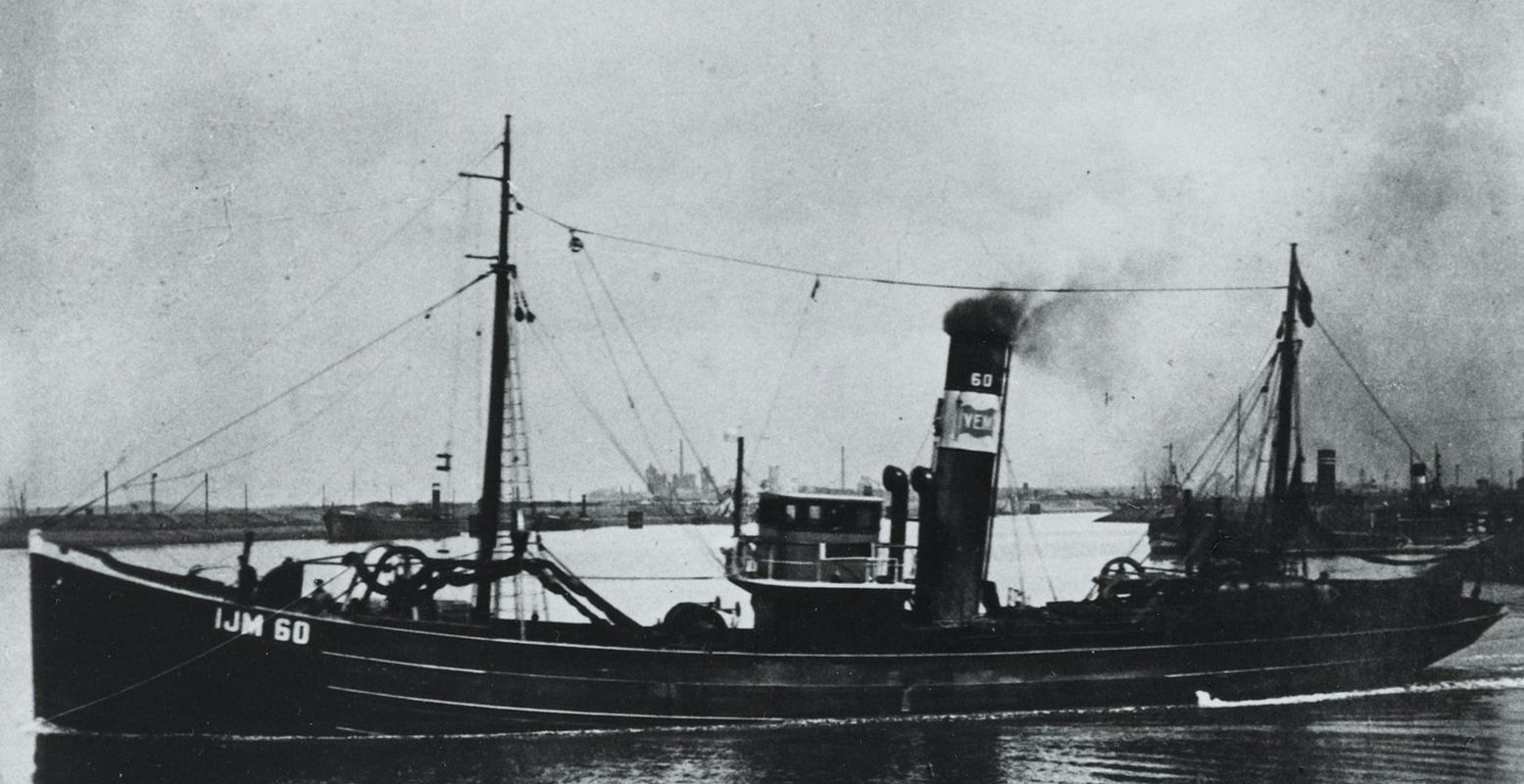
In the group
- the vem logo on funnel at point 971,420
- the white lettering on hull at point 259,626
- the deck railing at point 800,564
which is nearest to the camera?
the white lettering on hull at point 259,626

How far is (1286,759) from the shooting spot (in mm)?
13898

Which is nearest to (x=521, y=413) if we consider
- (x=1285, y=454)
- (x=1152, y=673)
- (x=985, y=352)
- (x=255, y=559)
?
(x=985, y=352)

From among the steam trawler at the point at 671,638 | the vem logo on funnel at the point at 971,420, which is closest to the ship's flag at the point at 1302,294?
the steam trawler at the point at 671,638

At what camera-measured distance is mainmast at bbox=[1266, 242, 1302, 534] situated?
Result: 21094mm

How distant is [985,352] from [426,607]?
8.68m

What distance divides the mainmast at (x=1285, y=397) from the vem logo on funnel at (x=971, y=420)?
8.66 m

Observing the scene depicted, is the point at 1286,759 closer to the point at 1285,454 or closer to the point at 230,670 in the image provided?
the point at 1285,454

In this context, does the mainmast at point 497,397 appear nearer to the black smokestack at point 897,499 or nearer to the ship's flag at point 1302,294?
the black smokestack at point 897,499

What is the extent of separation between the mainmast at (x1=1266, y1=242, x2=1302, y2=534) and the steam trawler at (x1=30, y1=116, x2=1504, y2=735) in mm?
4731

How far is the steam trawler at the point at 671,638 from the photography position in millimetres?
14109

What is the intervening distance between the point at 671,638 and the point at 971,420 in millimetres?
5299

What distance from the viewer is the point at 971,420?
52.9ft

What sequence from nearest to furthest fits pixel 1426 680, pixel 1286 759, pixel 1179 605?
pixel 1286 759, pixel 1179 605, pixel 1426 680

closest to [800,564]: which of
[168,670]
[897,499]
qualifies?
[897,499]
